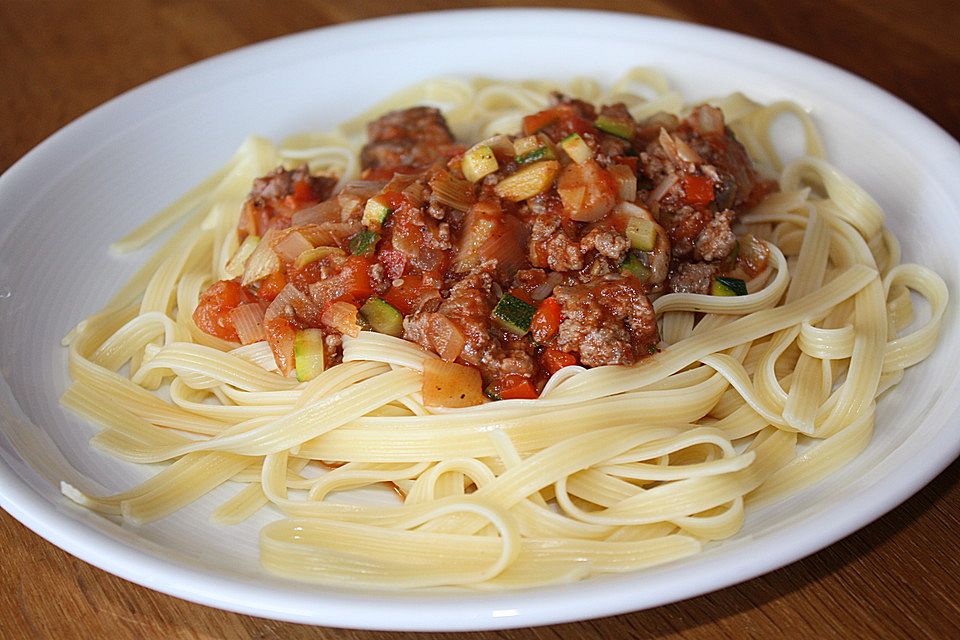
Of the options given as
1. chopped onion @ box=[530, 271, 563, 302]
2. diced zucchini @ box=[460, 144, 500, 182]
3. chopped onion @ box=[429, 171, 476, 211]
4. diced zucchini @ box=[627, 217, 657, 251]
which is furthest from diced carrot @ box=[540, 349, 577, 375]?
diced zucchini @ box=[460, 144, 500, 182]

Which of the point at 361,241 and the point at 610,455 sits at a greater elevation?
the point at 361,241

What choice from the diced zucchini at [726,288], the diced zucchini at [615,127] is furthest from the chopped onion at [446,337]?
the diced zucchini at [615,127]

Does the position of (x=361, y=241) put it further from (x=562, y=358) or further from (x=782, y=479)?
(x=782, y=479)

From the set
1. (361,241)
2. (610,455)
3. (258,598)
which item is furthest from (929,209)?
(258,598)

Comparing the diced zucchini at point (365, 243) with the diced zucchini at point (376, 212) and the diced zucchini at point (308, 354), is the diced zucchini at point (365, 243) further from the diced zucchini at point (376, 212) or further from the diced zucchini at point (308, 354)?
the diced zucchini at point (308, 354)

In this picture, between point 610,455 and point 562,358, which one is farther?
point 562,358

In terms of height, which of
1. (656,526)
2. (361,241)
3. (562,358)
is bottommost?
(656,526)

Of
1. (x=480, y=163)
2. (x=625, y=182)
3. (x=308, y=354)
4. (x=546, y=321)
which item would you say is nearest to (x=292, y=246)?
(x=308, y=354)
